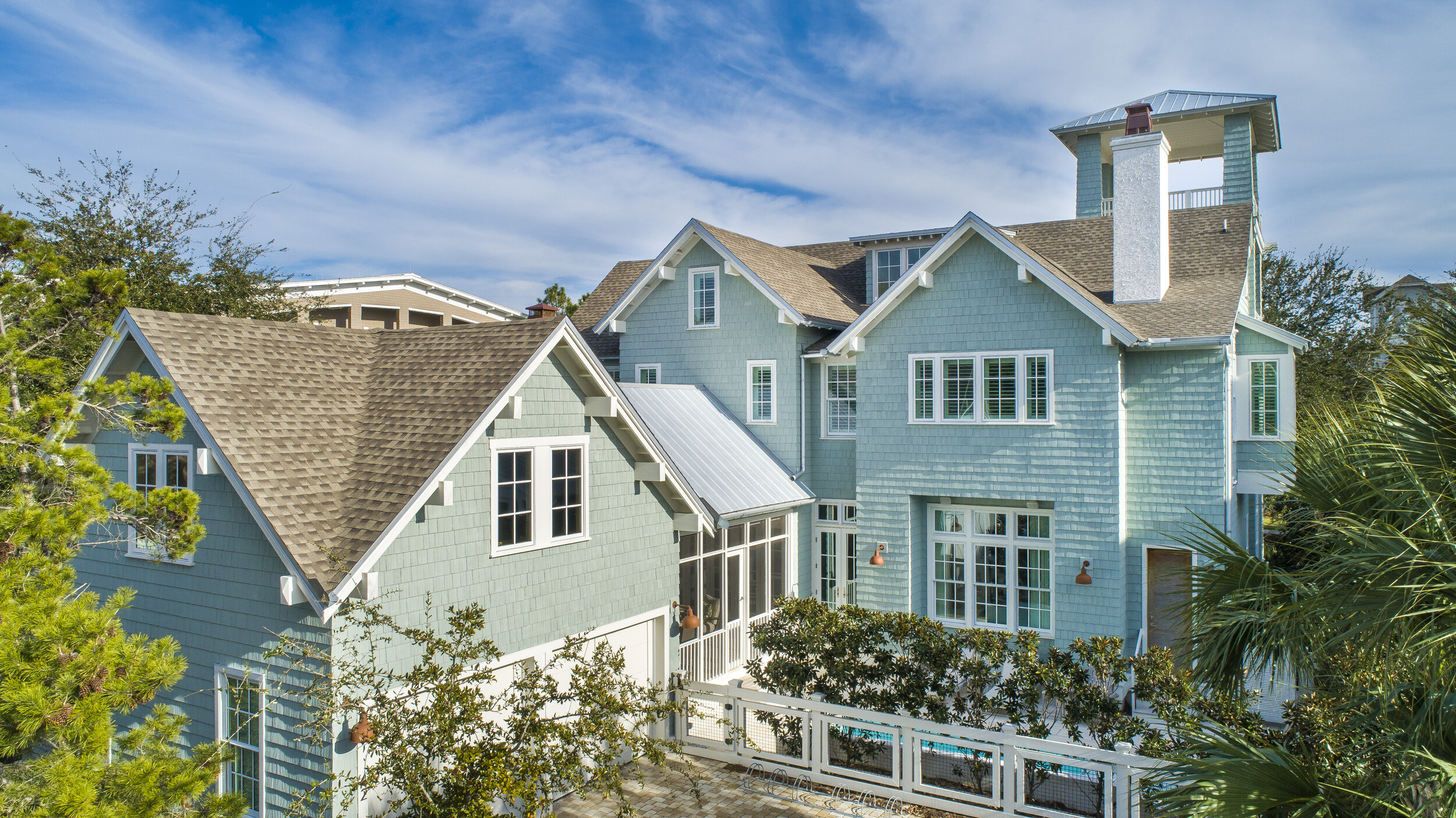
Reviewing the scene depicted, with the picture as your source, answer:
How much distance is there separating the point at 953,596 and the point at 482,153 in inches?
568

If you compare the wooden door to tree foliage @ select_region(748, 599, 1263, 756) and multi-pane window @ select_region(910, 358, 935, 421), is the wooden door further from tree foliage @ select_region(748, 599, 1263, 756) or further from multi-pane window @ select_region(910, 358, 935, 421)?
multi-pane window @ select_region(910, 358, 935, 421)

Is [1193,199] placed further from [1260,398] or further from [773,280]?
[773,280]

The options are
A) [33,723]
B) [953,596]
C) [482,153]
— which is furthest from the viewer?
[482,153]

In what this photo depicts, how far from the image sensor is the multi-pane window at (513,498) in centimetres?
1091

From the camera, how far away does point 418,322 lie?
139ft

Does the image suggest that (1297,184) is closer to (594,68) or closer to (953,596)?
(953,596)

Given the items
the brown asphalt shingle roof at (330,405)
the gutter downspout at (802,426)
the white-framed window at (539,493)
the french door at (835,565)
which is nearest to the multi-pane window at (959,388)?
the gutter downspout at (802,426)

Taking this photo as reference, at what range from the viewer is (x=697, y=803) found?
10.8 m

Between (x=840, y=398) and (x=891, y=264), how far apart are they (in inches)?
163

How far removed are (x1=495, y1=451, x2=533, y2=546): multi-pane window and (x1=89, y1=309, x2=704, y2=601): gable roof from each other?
0.79 meters

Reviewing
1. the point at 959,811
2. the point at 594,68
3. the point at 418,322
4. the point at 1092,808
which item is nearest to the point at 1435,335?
the point at 1092,808

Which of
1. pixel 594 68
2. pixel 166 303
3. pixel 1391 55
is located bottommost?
pixel 166 303

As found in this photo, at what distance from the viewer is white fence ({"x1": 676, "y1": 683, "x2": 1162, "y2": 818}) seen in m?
9.96

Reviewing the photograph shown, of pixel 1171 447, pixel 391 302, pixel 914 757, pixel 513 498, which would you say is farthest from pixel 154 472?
pixel 391 302
